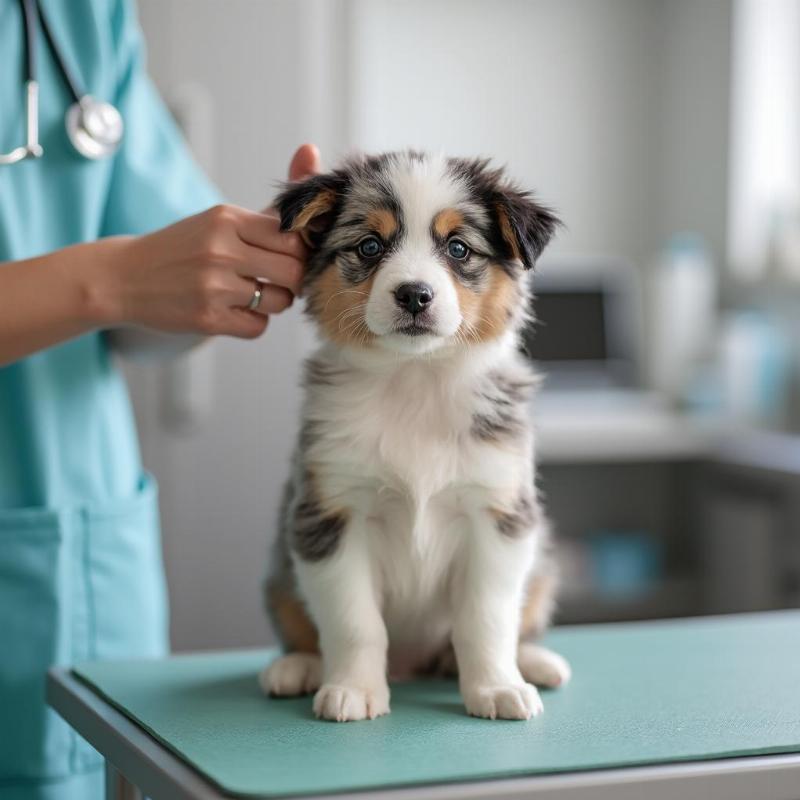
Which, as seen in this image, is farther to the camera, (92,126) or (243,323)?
(92,126)

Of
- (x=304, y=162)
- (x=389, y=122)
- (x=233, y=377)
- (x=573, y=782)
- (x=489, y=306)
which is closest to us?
(x=573, y=782)

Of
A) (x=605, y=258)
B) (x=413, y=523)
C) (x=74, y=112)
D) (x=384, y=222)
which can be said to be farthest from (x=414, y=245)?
(x=605, y=258)

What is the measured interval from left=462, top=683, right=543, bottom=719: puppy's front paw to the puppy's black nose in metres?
0.36

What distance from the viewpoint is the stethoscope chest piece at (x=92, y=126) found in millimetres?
1390

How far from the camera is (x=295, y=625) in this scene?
4.09 ft

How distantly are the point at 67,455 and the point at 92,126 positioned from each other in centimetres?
41

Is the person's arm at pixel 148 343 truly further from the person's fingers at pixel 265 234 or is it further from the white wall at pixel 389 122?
the white wall at pixel 389 122

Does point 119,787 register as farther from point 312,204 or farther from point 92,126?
point 92,126

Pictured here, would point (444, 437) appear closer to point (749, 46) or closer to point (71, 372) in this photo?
point (71, 372)

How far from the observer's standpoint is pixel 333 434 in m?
1.12

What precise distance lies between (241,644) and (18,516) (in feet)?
5.07

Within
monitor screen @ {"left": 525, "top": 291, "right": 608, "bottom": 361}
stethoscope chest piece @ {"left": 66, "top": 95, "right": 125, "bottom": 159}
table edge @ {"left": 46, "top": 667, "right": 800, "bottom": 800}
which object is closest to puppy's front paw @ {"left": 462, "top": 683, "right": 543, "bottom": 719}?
table edge @ {"left": 46, "top": 667, "right": 800, "bottom": 800}

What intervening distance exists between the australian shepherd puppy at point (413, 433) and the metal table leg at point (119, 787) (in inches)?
6.8

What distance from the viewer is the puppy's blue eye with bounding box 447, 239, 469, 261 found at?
1112 mm
